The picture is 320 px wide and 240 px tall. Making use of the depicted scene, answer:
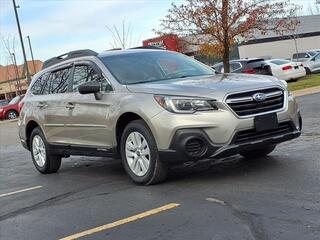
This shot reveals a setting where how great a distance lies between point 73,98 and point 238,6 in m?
19.5

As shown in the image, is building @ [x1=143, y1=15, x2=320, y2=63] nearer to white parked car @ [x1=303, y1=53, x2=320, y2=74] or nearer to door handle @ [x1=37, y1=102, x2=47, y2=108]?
white parked car @ [x1=303, y1=53, x2=320, y2=74]

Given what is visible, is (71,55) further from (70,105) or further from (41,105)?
(70,105)

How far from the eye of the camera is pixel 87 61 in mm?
8094

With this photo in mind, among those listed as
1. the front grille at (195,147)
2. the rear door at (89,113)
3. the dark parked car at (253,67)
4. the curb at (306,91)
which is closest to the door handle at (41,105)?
the rear door at (89,113)

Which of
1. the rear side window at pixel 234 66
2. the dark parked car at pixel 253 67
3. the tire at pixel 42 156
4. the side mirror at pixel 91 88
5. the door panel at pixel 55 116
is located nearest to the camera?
the side mirror at pixel 91 88

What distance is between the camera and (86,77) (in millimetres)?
A: 8055

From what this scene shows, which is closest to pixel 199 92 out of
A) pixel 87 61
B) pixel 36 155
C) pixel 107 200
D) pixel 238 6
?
pixel 107 200

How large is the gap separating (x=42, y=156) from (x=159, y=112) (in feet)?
11.8

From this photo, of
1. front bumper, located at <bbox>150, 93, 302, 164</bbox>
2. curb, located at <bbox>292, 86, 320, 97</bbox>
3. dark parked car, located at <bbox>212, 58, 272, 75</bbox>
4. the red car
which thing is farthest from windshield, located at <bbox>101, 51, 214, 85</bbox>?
the red car

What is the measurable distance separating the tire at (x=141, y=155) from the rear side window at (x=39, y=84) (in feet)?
9.69

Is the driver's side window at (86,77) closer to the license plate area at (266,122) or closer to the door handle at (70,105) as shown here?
the door handle at (70,105)

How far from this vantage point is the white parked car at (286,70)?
86.9ft

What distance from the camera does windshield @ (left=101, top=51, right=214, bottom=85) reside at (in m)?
7.45

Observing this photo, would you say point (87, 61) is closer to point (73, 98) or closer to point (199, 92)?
point (73, 98)
